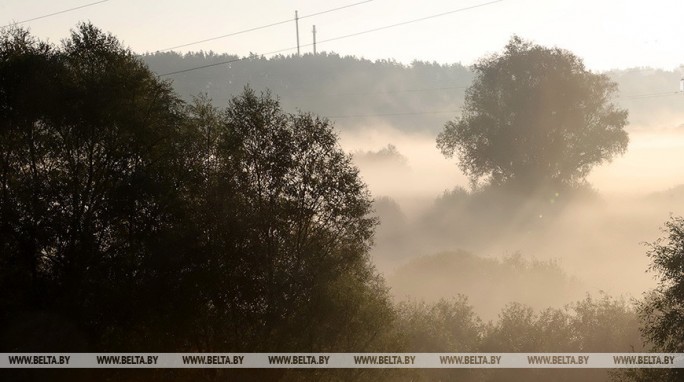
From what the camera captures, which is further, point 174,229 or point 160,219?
point 160,219

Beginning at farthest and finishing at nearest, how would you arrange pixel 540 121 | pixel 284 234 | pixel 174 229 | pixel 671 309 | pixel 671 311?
1. pixel 540 121
2. pixel 284 234
3. pixel 174 229
4. pixel 671 309
5. pixel 671 311

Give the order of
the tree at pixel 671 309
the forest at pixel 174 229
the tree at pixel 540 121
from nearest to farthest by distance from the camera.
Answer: the tree at pixel 671 309 → the forest at pixel 174 229 → the tree at pixel 540 121

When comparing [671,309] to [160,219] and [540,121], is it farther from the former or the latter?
[540,121]

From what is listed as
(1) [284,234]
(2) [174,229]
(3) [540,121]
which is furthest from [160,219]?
(3) [540,121]

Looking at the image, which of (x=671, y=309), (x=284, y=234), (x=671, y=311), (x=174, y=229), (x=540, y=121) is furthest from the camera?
(x=540, y=121)

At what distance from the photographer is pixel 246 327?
3631cm

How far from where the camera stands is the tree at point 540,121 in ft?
329

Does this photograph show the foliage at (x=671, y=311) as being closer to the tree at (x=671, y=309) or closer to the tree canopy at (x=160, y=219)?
the tree at (x=671, y=309)

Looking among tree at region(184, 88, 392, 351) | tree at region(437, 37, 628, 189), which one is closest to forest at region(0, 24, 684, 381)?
tree at region(184, 88, 392, 351)

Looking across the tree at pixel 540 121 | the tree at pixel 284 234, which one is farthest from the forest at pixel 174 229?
the tree at pixel 540 121

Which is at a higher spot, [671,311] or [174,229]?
[174,229]

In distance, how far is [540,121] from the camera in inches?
3962

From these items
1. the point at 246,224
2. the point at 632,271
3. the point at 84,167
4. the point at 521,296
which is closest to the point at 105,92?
the point at 84,167

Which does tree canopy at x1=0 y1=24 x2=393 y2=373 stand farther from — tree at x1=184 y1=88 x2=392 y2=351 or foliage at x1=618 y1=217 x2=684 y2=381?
foliage at x1=618 y1=217 x2=684 y2=381
